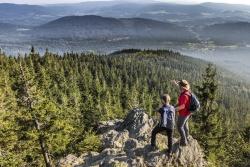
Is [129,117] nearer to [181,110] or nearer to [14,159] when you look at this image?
[14,159]

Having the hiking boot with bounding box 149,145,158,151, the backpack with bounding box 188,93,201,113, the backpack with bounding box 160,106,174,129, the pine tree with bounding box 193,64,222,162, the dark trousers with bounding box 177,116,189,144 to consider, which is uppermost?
the backpack with bounding box 188,93,201,113

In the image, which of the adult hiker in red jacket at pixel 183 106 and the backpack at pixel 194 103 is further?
the backpack at pixel 194 103

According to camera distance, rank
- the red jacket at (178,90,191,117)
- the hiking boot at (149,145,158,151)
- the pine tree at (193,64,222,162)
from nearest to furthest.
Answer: the red jacket at (178,90,191,117) < the hiking boot at (149,145,158,151) < the pine tree at (193,64,222,162)

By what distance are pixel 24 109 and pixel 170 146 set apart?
13931 millimetres

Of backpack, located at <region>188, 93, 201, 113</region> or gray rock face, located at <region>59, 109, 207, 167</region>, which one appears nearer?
backpack, located at <region>188, 93, 201, 113</region>

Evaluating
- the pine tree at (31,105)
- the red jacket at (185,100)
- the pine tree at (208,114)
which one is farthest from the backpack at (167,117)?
the pine tree at (208,114)

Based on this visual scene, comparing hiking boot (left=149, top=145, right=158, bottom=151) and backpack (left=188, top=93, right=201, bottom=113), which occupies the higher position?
backpack (left=188, top=93, right=201, bottom=113)

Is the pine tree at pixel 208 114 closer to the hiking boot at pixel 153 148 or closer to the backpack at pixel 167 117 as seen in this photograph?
the hiking boot at pixel 153 148

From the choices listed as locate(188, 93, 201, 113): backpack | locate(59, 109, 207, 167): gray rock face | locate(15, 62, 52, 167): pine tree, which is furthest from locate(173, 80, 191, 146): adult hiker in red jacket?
locate(15, 62, 52, 167): pine tree

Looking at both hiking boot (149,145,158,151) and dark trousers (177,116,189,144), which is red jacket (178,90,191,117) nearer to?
dark trousers (177,116,189,144)

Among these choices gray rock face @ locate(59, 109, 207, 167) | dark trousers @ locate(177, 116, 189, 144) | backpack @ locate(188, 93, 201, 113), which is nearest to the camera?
backpack @ locate(188, 93, 201, 113)

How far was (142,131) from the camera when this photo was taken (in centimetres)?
3030

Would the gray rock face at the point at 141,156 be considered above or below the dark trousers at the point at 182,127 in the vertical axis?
below

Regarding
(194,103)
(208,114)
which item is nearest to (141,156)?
(194,103)
